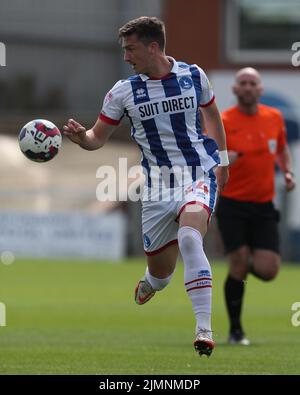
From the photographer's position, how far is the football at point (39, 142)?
9602 mm

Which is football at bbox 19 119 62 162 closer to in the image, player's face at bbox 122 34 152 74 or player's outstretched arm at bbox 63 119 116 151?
player's outstretched arm at bbox 63 119 116 151

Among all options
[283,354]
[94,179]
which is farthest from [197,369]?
[94,179]

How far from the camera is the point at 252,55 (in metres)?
36.9

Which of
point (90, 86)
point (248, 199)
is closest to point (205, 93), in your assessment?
point (248, 199)

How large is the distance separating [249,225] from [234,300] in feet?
2.50

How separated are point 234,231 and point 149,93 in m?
3.21

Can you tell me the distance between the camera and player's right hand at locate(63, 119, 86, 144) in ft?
31.2

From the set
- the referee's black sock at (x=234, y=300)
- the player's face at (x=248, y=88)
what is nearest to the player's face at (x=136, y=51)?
the player's face at (x=248, y=88)

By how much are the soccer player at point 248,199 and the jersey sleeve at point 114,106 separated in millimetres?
2787

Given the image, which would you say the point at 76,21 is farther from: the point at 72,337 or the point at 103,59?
the point at 72,337

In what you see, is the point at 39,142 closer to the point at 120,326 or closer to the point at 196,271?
the point at 196,271

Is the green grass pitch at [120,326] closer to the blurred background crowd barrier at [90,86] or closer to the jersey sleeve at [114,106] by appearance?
the jersey sleeve at [114,106]

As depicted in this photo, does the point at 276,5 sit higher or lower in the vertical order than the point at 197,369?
higher
